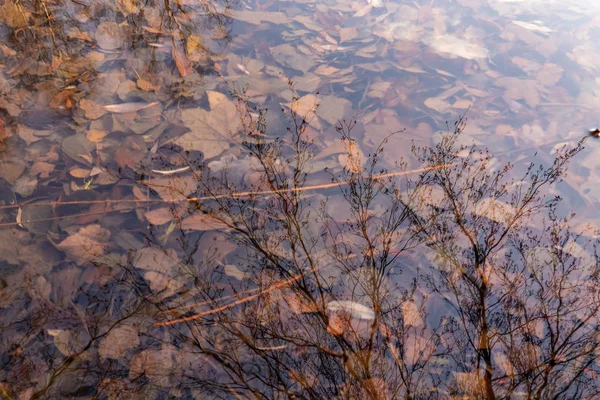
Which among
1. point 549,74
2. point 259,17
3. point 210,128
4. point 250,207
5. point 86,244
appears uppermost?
point 259,17

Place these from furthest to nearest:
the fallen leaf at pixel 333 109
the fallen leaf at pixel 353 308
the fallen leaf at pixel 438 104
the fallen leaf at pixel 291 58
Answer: the fallen leaf at pixel 291 58
the fallen leaf at pixel 438 104
the fallen leaf at pixel 333 109
the fallen leaf at pixel 353 308

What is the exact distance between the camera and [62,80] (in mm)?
4191

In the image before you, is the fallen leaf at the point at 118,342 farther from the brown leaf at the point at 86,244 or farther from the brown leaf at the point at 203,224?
the brown leaf at the point at 203,224

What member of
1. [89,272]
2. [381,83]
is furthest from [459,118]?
[89,272]

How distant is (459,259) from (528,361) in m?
0.82

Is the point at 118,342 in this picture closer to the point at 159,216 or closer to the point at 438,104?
the point at 159,216

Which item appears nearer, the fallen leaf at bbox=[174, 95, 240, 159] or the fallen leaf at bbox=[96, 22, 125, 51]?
the fallen leaf at bbox=[174, 95, 240, 159]

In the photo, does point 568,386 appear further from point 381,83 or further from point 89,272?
Result: point 381,83

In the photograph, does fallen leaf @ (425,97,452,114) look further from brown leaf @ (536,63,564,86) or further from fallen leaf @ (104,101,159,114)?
fallen leaf @ (104,101,159,114)

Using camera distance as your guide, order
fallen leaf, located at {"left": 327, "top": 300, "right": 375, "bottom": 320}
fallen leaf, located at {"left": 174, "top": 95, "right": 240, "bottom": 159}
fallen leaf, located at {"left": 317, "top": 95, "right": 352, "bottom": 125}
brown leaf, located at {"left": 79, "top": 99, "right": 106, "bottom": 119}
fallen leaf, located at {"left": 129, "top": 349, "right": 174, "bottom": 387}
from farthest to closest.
A: fallen leaf, located at {"left": 317, "top": 95, "right": 352, "bottom": 125} < brown leaf, located at {"left": 79, "top": 99, "right": 106, "bottom": 119} < fallen leaf, located at {"left": 174, "top": 95, "right": 240, "bottom": 159} < fallen leaf, located at {"left": 327, "top": 300, "right": 375, "bottom": 320} < fallen leaf, located at {"left": 129, "top": 349, "right": 174, "bottom": 387}

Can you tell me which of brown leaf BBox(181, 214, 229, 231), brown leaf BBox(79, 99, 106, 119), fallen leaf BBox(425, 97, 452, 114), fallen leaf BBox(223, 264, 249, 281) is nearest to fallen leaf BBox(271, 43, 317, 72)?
fallen leaf BBox(425, 97, 452, 114)

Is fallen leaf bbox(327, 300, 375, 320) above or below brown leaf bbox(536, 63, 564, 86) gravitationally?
below

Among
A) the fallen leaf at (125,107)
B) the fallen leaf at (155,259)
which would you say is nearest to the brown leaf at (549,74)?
the fallen leaf at (125,107)

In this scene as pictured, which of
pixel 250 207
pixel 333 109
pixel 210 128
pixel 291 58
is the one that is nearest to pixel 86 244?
pixel 250 207
